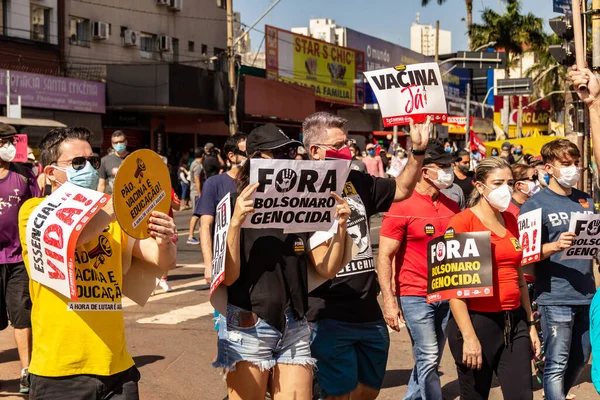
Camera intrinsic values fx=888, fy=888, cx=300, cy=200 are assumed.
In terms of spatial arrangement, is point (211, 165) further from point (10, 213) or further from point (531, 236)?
point (531, 236)

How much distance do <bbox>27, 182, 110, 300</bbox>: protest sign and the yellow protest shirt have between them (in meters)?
0.11

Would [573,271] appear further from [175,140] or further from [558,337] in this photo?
[175,140]

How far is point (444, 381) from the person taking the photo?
24.4ft

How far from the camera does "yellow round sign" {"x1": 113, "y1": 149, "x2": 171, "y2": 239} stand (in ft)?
11.9

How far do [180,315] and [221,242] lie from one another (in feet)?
19.1

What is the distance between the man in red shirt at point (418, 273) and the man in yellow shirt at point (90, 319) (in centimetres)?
223

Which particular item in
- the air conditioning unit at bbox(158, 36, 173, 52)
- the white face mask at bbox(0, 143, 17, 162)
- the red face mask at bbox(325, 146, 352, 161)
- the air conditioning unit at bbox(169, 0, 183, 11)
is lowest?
the red face mask at bbox(325, 146, 352, 161)

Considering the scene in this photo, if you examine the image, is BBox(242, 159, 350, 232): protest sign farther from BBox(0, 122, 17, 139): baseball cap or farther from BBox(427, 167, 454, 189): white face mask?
BBox(0, 122, 17, 139): baseball cap

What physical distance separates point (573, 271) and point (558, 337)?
463 mm

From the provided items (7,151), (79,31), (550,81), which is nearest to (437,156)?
(7,151)

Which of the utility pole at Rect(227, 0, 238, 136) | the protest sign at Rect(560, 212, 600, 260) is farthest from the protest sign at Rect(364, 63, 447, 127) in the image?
the utility pole at Rect(227, 0, 238, 136)

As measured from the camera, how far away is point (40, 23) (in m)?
29.3

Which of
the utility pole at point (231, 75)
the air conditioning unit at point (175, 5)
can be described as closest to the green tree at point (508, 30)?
the air conditioning unit at point (175, 5)

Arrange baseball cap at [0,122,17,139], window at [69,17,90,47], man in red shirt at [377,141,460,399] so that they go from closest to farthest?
man in red shirt at [377,141,460,399] → baseball cap at [0,122,17,139] → window at [69,17,90,47]
